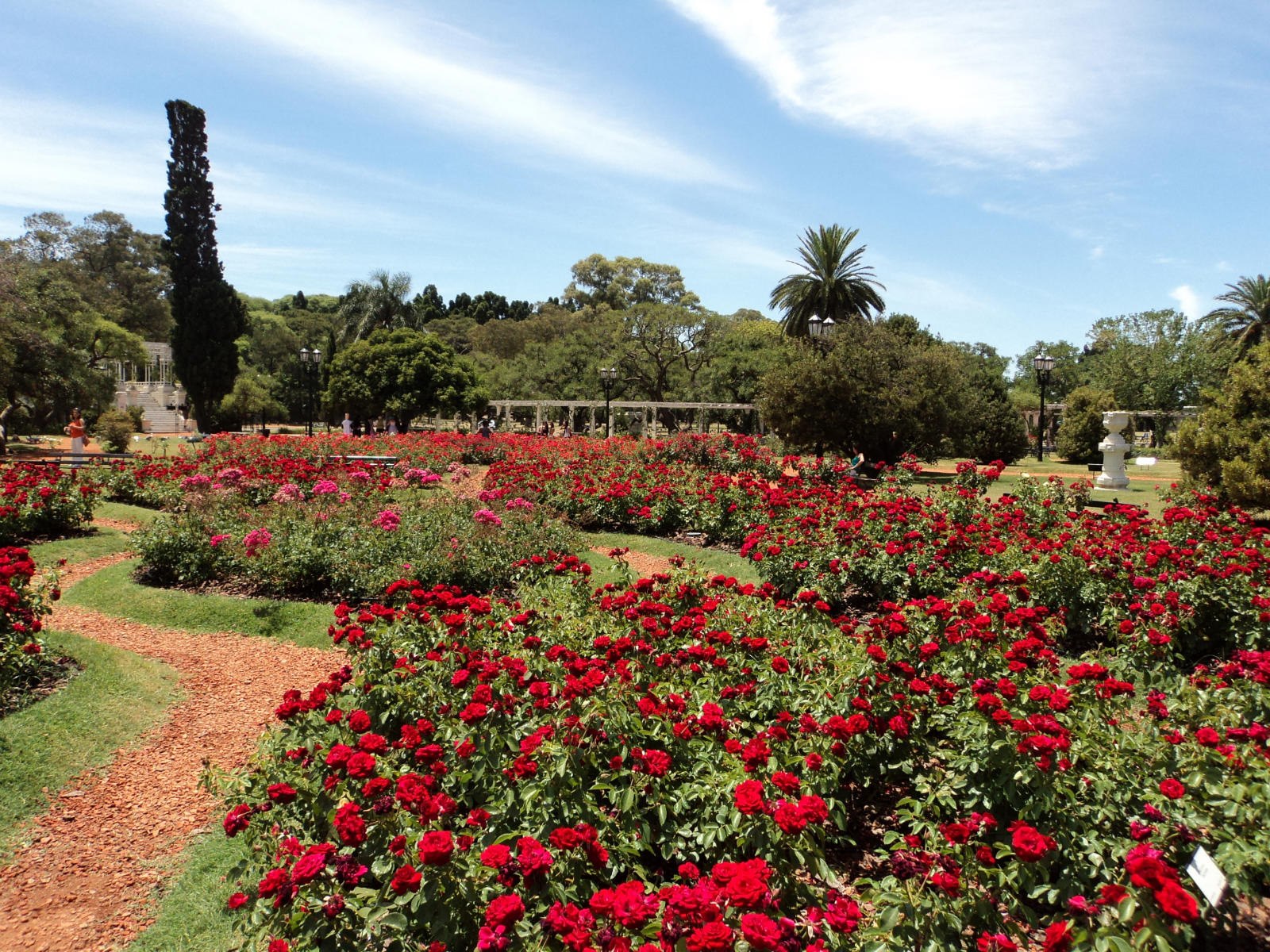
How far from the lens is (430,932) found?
2260mm

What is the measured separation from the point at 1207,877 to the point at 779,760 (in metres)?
1.33

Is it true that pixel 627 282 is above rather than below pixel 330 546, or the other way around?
above

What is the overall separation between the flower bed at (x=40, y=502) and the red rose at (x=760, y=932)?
1032cm

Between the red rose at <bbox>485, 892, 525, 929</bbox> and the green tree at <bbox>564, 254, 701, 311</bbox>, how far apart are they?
70.8 m

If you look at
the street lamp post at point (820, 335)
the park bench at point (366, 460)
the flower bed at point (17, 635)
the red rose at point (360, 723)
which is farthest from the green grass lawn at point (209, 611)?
the street lamp post at point (820, 335)

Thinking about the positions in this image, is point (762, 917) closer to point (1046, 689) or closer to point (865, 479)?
point (1046, 689)

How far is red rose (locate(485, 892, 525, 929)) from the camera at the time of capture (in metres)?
1.94

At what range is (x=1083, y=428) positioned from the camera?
1189 inches

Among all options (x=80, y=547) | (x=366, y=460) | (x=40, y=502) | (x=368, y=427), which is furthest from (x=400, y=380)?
(x=80, y=547)

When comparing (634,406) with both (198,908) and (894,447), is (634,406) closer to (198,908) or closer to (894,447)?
(894,447)

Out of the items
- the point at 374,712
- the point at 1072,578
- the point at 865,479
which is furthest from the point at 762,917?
the point at 865,479

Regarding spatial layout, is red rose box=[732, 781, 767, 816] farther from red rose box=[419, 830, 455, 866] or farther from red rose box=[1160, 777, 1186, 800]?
red rose box=[1160, 777, 1186, 800]

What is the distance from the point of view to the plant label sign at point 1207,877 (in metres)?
2.19

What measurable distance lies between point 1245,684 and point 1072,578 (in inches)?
98.3
